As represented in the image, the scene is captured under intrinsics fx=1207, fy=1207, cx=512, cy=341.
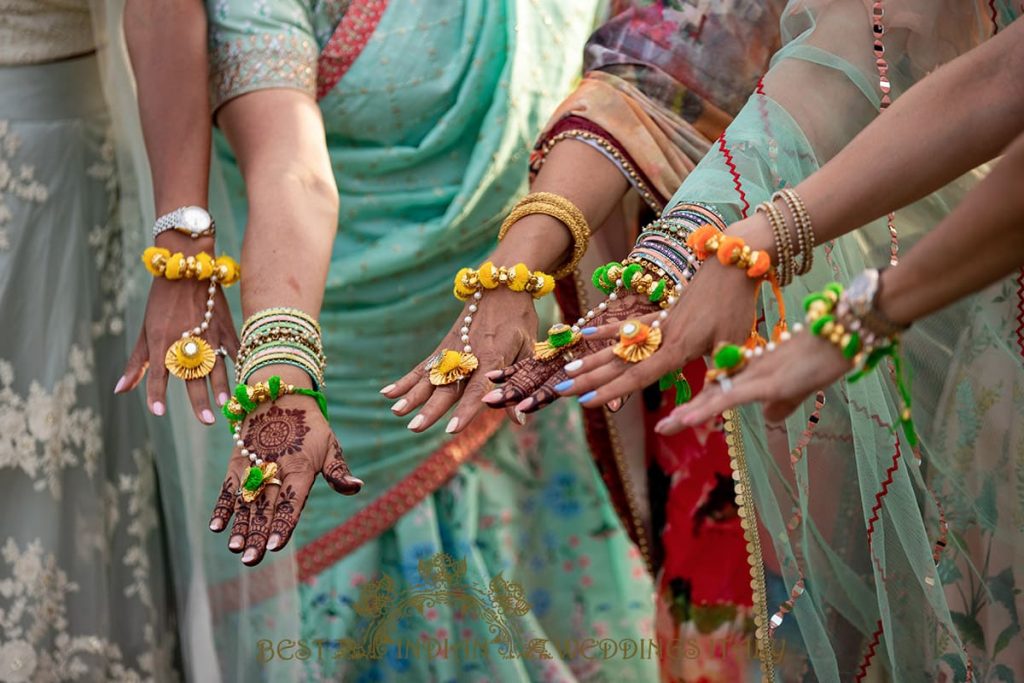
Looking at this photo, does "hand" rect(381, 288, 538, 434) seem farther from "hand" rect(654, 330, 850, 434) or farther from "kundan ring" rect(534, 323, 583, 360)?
"hand" rect(654, 330, 850, 434)

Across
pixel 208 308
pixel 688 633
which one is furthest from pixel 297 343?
pixel 688 633

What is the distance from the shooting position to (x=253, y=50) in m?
1.53

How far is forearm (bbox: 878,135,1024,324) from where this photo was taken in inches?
33.1

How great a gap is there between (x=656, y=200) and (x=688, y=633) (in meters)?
0.65

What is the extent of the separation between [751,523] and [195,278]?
2.37 ft

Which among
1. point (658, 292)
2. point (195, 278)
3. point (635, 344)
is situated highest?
point (195, 278)

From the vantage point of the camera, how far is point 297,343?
136 cm

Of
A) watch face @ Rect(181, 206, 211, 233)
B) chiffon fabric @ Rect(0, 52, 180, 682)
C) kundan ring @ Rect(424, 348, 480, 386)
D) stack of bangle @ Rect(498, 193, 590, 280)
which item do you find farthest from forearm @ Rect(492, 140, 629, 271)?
chiffon fabric @ Rect(0, 52, 180, 682)

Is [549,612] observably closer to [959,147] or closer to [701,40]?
[701,40]

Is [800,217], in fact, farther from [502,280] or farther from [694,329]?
[502,280]

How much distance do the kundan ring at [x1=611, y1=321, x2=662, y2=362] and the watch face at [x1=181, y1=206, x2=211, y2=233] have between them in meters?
0.65

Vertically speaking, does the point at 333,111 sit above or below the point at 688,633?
above

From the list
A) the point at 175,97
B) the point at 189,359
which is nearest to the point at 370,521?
the point at 189,359

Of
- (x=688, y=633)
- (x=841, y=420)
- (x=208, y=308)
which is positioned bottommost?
(x=688, y=633)
